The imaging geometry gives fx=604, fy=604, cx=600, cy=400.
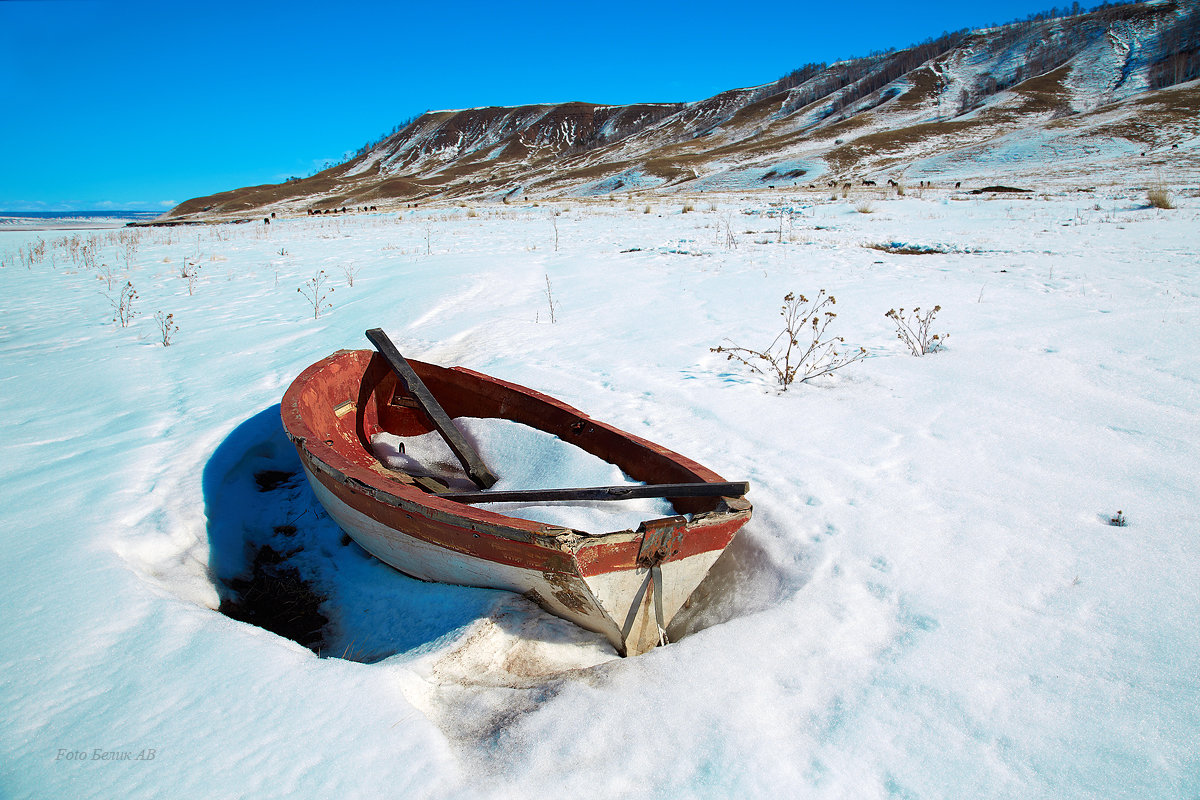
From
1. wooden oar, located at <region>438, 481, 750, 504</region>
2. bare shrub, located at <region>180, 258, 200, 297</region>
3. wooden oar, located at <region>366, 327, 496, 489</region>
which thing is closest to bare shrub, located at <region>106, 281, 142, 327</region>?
bare shrub, located at <region>180, 258, 200, 297</region>

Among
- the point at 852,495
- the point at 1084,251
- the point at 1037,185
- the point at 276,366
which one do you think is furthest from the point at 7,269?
the point at 1037,185

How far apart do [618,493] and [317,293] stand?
6.14 metres

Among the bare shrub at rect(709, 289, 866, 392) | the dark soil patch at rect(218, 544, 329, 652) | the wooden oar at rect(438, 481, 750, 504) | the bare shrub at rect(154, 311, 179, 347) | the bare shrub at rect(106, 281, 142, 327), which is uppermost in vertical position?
the bare shrub at rect(106, 281, 142, 327)

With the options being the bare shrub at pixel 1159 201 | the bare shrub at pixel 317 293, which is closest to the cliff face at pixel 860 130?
the bare shrub at pixel 1159 201

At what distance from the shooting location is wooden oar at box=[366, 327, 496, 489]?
11.6 ft

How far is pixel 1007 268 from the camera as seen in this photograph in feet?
23.5

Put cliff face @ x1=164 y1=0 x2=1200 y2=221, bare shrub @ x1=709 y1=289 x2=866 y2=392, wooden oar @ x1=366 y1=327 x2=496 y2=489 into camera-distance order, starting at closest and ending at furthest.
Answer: wooden oar @ x1=366 y1=327 x2=496 y2=489
bare shrub @ x1=709 y1=289 x2=866 y2=392
cliff face @ x1=164 y1=0 x2=1200 y2=221

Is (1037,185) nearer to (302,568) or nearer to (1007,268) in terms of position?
(1007,268)

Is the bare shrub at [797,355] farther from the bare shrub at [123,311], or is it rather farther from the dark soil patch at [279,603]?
the bare shrub at [123,311]

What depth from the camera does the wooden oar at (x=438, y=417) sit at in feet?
11.6

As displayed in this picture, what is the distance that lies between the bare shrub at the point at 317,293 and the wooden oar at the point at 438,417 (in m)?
3.04

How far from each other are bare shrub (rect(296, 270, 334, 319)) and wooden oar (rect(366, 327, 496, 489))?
3043mm

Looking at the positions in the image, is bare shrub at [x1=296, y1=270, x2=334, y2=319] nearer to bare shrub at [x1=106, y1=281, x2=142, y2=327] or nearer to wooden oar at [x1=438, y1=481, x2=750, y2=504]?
bare shrub at [x1=106, y1=281, x2=142, y2=327]

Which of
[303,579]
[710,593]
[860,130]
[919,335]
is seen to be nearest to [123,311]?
[303,579]
